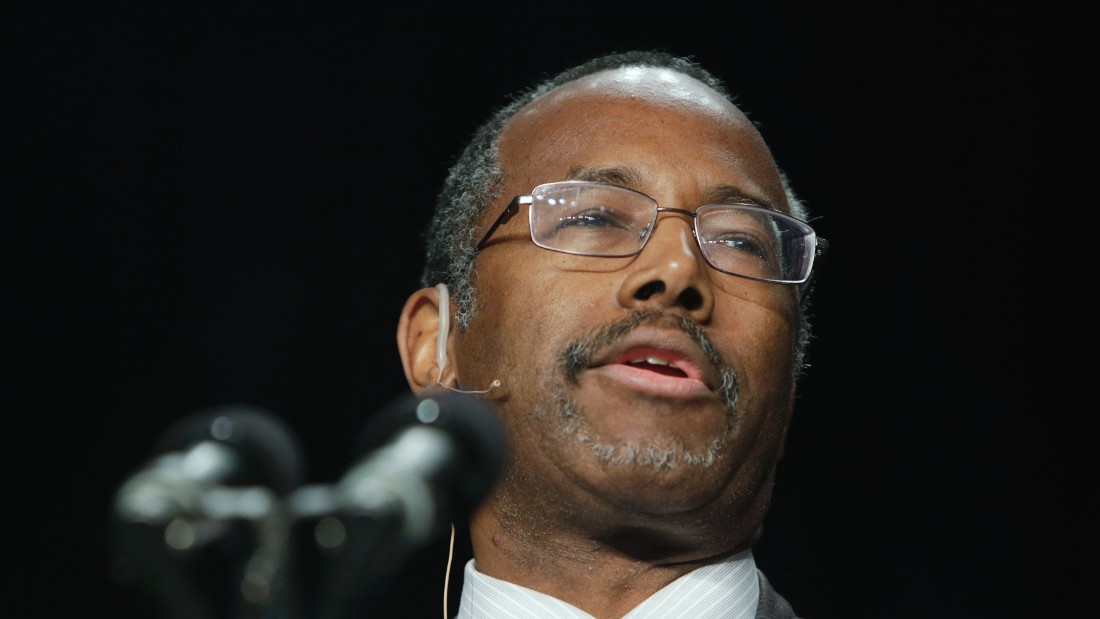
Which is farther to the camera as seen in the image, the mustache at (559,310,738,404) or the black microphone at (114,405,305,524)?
the mustache at (559,310,738,404)

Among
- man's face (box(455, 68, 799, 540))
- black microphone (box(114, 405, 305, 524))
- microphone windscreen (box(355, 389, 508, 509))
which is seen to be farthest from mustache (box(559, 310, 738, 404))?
black microphone (box(114, 405, 305, 524))

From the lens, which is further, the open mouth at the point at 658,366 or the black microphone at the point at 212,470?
the open mouth at the point at 658,366

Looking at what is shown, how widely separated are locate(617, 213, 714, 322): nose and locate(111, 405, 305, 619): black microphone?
95cm

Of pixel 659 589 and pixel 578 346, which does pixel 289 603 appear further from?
pixel 659 589

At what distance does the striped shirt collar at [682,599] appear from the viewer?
2082mm

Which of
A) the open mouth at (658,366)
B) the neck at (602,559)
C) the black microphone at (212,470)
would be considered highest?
the black microphone at (212,470)

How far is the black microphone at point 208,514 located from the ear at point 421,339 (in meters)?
1.19

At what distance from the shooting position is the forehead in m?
2.25

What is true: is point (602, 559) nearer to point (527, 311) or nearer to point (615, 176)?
point (527, 311)

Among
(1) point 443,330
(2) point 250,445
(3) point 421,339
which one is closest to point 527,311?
(1) point 443,330

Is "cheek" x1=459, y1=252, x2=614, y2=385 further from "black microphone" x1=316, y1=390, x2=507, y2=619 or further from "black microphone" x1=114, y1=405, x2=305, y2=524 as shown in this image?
"black microphone" x1=114, y1=405, x2=305, y2=524

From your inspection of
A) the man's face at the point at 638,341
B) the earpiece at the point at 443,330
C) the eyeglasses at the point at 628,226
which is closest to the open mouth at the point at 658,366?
the man's face at the point at 638,341

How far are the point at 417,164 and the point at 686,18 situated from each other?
0.96 meters

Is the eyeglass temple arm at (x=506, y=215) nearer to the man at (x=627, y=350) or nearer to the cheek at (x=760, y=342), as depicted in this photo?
the man at (x=627, y=350)
